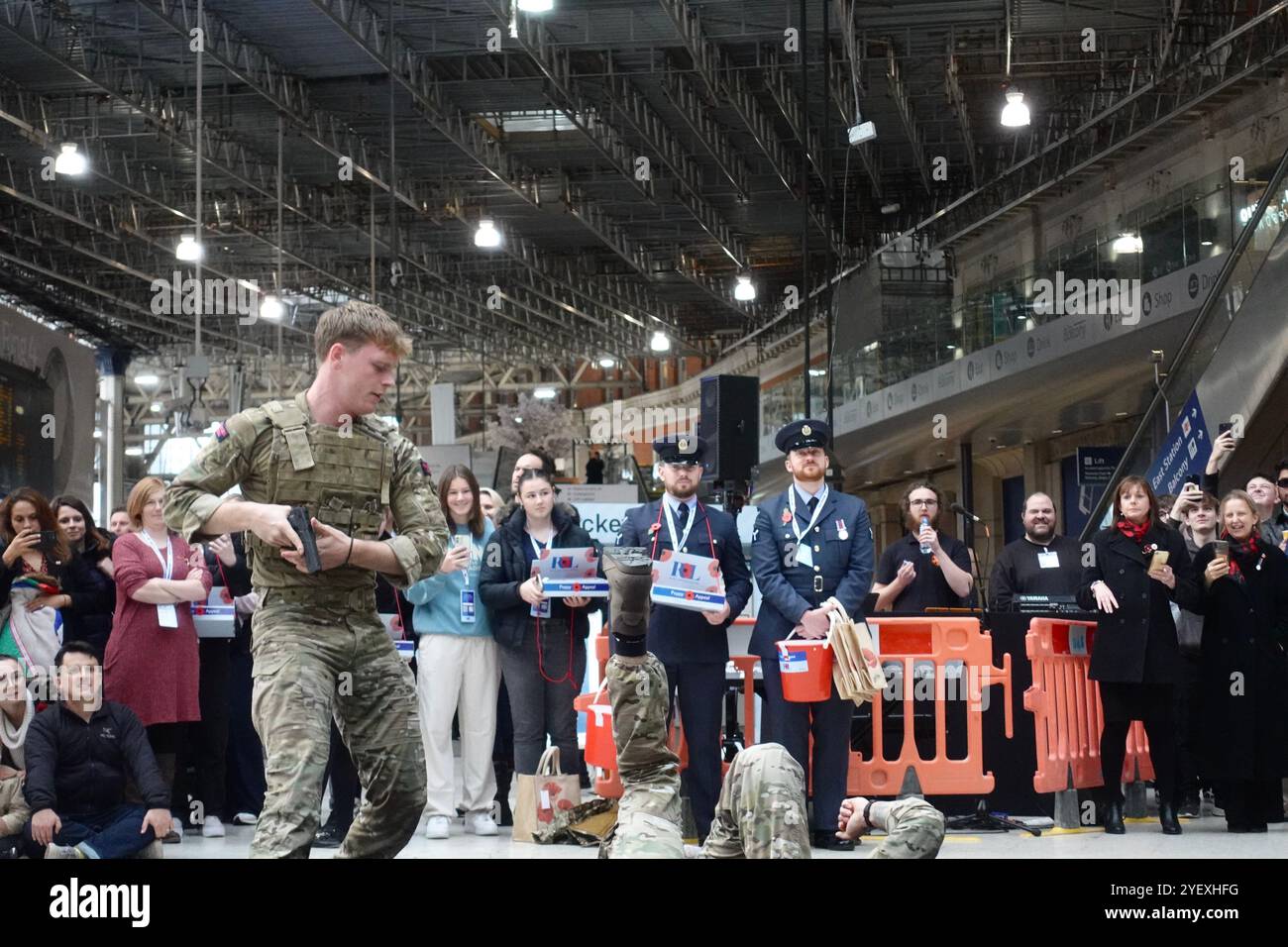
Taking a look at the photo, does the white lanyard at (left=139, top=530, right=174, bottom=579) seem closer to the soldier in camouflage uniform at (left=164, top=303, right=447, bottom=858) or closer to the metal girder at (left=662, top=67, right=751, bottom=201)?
the soldier in camouflage uniform at (left=164, top=303, right=447, bottom=858)

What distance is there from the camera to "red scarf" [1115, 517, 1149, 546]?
22.0 feet

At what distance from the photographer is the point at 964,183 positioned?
24422 millimetres

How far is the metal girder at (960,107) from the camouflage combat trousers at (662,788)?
16.6 m

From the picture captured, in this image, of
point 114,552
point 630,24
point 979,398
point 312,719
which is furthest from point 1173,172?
point 312,719

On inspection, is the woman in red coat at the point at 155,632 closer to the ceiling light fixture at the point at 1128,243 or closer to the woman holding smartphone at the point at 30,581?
the woman holding smartphone at the point at 30,581

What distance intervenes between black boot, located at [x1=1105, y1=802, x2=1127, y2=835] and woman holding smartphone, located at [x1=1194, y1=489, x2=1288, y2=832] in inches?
16.9

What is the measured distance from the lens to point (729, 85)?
1900 cm

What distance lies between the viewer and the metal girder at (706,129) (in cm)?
1939

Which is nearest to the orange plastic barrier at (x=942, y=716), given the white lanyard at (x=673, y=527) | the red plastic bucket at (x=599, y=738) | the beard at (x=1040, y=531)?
the beard at (x=1040, y=531)

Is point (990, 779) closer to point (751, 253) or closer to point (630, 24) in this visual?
point (630, 24)

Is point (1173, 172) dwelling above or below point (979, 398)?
above

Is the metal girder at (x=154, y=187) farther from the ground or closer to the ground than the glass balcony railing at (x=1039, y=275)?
farther from the ground
